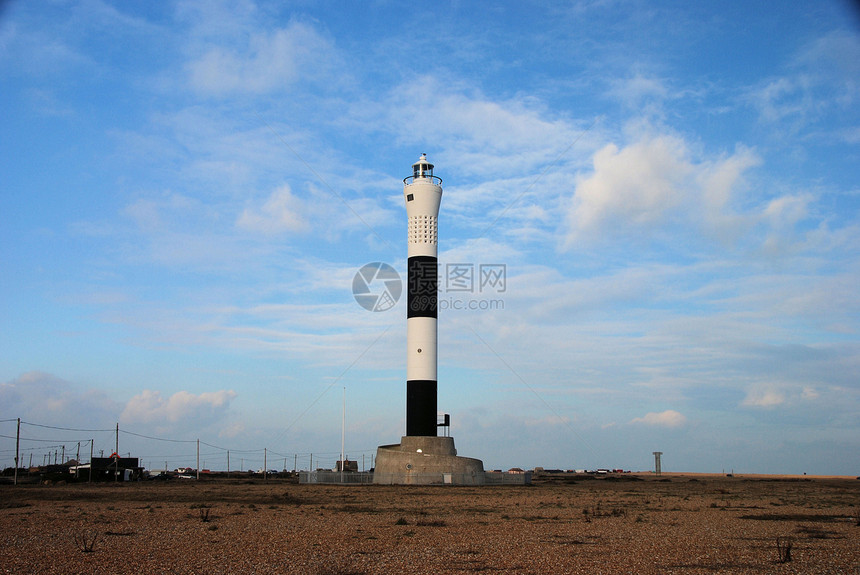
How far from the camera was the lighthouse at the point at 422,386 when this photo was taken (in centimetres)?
5616

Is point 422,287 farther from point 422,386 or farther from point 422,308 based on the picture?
point 422,386

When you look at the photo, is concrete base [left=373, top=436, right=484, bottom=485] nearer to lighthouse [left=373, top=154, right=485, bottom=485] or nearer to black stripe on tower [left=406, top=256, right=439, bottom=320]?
lighthouse [left=373, top=154, right=485, bottom=485]

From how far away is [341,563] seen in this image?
16.8 m

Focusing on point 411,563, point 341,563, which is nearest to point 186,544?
point 341,563

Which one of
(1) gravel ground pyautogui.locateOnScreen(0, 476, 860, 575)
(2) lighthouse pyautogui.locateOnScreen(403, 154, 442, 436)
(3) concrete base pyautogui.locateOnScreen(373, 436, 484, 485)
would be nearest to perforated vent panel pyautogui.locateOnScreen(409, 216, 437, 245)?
(2) lighthouse pyautogui.locateOnScreen(403, 154, 442, 436)

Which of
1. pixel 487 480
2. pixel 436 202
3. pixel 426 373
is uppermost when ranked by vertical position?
pixel 436 202

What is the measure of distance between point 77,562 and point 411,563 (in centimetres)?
756

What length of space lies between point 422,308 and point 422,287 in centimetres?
174

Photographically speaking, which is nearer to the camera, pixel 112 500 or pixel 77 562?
pixel 77 562

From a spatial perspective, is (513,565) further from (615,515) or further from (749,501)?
(749,501)

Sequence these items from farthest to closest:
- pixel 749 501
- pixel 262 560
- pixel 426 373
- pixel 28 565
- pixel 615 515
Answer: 1. pixel 426 373
2. pixel 749 501
3. pixel 615 515
4. pixel 262 560
5. pixel 28 565

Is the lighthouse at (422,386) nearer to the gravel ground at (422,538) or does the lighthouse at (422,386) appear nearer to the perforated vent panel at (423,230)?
the perforated vent panel at (423,230)

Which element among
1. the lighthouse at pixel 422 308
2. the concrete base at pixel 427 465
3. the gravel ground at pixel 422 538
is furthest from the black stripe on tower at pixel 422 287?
the gravel ground at pixel 422 538

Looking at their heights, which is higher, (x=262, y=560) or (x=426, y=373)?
(x=426, y=373)
